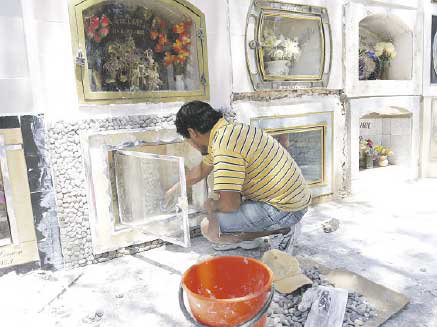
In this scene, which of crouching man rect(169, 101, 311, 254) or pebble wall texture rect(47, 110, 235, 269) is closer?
crouching man rect(169, 101, 311, 254)

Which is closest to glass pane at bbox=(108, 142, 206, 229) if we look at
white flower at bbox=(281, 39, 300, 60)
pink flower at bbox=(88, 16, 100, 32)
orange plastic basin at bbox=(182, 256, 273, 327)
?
pink flower at bbox=(88, 16, 100, 32)

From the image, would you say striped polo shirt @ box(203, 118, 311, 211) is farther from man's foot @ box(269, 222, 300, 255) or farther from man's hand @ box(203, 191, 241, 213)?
man's foot @ box(269, 222, 300, 255)

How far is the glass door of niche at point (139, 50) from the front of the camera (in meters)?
2.70

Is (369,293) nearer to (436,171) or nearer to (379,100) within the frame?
(379,100)

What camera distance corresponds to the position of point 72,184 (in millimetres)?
2674

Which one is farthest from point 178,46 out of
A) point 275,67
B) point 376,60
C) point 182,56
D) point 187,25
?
point 376,60

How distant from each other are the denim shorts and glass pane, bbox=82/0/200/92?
1285 mm

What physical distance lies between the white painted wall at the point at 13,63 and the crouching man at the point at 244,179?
1135 mm

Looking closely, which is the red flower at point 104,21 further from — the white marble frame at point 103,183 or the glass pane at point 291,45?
the glass pane at point 291,45

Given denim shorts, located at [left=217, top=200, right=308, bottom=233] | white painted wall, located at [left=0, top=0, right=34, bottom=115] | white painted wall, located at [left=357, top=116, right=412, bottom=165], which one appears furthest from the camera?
white painted wall, located at [left=357, top=116, right=412, bottom=165]

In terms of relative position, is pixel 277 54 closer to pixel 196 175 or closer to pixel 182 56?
pixel 182 56

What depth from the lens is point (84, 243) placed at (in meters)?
2.77

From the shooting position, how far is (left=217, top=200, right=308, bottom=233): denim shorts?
2.48m

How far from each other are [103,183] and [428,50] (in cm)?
465
